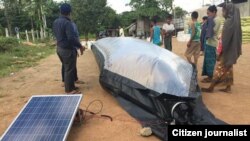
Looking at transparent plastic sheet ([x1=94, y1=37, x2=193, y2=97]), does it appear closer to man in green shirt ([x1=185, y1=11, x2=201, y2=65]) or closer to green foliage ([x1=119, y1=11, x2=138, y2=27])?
man in green shirt ([x1=185, y1=11, x2=201, y2=65])

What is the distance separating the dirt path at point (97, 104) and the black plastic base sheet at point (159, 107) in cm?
16

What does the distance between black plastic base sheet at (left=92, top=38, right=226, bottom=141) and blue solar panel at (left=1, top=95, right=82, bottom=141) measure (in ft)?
3.21

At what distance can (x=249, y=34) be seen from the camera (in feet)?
63.7

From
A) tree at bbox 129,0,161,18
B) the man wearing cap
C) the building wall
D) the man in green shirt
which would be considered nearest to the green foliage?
tree at bbox 129,0,161,18

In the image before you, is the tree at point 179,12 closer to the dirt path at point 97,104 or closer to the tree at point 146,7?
Answer: the tree at point 146,7

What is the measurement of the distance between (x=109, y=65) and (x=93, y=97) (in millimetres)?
733

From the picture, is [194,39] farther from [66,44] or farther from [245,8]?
[245,8]

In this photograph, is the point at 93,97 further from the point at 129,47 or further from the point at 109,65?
the point at 129,47

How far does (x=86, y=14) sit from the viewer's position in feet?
91.6

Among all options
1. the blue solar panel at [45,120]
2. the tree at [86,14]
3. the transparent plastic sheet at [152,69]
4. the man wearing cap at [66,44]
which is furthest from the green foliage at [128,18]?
the blue solar panel at [45,120]

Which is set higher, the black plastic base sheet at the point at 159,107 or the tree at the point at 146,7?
the tree at the point at 146,7

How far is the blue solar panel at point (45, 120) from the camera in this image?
3.86 m

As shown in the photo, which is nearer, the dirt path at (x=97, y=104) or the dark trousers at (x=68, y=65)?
the dirt path at (x=97, y=104)

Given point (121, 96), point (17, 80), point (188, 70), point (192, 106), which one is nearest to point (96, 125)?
point (121, 96)
